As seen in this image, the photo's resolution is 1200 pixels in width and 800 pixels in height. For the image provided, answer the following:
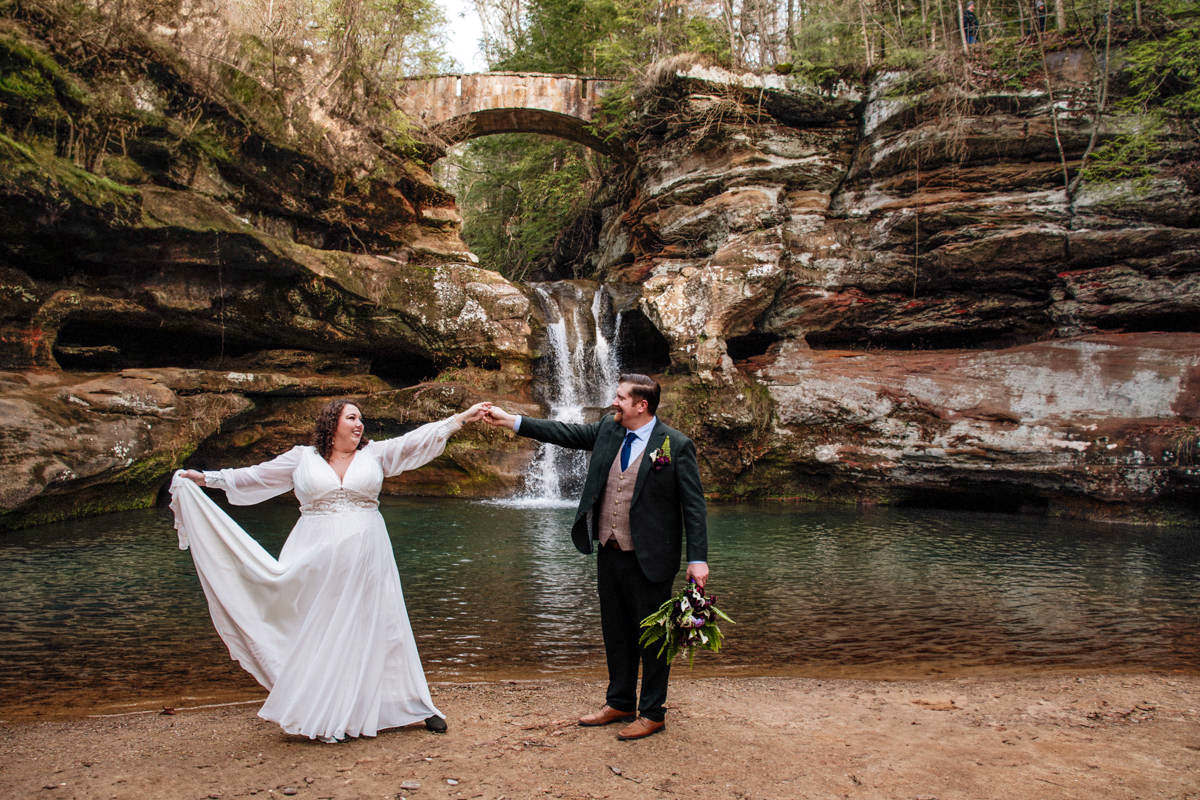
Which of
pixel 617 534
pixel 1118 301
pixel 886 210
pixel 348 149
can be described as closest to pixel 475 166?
pixel 348 149

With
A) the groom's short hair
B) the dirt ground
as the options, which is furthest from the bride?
the groom's short hair

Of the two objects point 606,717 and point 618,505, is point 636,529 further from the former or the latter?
point 606,717

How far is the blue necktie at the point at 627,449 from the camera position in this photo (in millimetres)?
3852

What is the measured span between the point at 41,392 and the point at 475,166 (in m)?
23.6

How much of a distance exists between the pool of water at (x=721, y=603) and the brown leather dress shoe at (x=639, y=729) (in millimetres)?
1354

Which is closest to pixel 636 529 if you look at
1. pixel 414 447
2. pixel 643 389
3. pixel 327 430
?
pixel 643 389

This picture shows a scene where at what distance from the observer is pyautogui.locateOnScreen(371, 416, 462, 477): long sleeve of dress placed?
410cm

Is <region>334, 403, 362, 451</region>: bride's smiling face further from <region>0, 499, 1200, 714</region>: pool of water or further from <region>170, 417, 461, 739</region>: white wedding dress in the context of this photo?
<region>0, 499, 1200, 714</region>: pool of water

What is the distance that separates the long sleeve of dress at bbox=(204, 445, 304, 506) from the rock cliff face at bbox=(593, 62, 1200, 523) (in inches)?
449

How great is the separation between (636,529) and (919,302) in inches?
611

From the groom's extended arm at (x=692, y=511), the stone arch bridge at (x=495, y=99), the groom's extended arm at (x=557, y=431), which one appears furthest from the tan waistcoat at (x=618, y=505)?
the stone arch bridge at (x=495, y=99)

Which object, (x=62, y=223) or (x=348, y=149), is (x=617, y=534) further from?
(x=348, y=149)

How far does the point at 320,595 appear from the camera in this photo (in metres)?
3.68

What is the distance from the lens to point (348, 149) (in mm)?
16281
